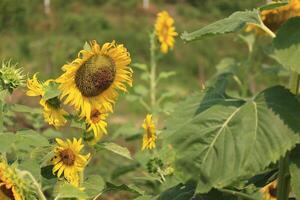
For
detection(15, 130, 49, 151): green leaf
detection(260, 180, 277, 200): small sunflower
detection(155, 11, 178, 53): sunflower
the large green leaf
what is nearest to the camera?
the large green leaf

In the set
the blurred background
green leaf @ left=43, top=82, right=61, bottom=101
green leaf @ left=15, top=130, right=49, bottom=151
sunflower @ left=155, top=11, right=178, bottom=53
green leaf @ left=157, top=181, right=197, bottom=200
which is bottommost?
green leaf @ left=157, top=181, right=197, bottom=200

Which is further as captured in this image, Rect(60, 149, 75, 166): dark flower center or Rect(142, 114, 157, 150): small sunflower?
Rect(142, 114, 157, 150): small sunflower

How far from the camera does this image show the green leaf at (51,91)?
4.17ft

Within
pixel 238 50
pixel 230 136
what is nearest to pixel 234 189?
pixel 230 136

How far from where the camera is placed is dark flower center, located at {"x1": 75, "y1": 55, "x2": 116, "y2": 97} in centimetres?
131

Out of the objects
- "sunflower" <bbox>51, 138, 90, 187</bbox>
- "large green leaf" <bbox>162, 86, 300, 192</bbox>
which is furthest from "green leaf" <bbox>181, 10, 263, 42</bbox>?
"sunflower" <bbox>51, 138, 90, 187</bbox>

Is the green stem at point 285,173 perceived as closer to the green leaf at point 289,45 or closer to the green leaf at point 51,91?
the green leaf at point 289,45

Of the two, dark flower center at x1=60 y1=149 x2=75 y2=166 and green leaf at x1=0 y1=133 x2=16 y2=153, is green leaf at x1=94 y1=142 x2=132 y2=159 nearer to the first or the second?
dark flower center at x1=60 y1=149 x2=75 y2=166

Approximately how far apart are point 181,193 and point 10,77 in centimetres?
39

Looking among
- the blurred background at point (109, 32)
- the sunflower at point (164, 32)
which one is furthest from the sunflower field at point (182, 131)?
the blurred background at point (109, 32)

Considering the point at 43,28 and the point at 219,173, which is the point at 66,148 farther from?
the point at 43,28

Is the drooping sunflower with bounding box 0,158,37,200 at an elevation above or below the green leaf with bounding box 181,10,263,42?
below

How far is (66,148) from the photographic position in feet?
4.37

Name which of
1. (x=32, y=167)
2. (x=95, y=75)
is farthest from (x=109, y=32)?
(x=32, y=167)
